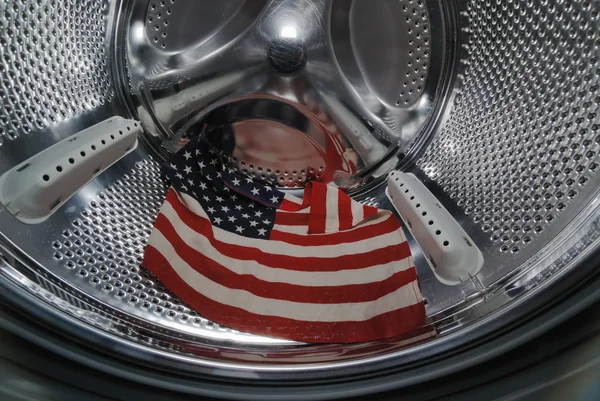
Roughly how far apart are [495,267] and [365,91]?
0.42 m

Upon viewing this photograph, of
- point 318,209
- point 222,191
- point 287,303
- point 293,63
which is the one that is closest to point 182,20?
point 293,63

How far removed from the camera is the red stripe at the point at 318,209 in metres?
0.82

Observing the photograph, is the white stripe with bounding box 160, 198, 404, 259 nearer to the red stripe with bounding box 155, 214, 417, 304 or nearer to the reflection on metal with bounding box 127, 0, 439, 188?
the red stripe with bounding box 155, 214, 417, 304

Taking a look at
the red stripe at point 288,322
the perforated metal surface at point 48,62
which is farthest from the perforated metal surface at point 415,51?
the perforated metal surface at point 48,62

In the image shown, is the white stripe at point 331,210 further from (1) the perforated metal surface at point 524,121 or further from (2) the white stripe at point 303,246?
(1) the perforated metal surface at point 524,121

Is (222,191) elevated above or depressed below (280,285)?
above

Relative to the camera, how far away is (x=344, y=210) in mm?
830

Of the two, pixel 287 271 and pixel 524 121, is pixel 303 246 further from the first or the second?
pixel 524 121

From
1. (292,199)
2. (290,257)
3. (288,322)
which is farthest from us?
(292,199)

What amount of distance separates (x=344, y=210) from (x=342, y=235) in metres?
0.05

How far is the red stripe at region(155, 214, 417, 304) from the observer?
695 mm

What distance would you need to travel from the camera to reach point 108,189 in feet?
2.45

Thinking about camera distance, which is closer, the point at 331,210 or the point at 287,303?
the point at 287,303

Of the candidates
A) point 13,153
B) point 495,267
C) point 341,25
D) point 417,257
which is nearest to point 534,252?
point 495,267
